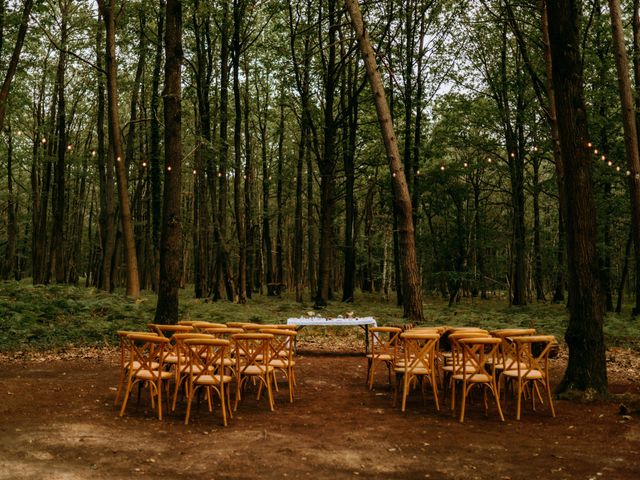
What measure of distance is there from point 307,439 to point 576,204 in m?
5.24

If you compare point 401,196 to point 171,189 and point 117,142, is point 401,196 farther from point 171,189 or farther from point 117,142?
point 117,142

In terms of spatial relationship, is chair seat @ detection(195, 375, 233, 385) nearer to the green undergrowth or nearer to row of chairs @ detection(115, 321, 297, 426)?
row of chairs @ detection(115, 321, 297, 426)

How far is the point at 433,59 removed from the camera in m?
24.4

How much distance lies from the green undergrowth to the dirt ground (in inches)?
166

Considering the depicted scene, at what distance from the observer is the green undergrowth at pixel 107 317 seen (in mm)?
12359

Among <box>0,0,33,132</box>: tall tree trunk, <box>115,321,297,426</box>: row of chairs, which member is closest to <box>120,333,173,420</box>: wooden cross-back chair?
<box>115,321,297,426</box>: row of chairs

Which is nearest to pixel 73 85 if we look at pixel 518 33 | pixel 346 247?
pixel 346 247

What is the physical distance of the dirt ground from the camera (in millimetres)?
4727

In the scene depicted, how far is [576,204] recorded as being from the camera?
7926 mm

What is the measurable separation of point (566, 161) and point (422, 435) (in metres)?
4.70

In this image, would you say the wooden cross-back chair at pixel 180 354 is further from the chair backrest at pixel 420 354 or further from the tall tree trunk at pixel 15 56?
the tall tree trunk at pixel 15 56

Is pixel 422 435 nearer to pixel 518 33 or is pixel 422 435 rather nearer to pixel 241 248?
pixel 518 33

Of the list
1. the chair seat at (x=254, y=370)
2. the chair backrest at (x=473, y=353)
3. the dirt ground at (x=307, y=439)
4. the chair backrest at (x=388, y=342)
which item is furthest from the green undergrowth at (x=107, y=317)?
the chair backrest at (x=473, y=353)

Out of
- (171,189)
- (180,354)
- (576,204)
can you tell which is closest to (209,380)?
(180,354)
